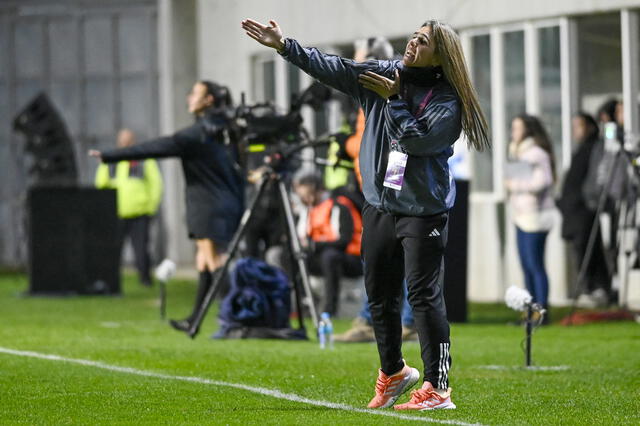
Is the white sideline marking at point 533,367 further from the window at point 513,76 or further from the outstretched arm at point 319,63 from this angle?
the window at point 513,76

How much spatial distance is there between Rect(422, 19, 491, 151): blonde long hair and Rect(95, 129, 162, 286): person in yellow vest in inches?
522

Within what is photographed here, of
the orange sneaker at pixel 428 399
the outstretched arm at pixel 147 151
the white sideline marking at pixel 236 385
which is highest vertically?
the outstretched arm at pixel 147 151

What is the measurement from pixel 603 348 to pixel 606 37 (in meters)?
5.58

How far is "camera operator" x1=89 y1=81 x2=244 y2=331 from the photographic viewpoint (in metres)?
12.7

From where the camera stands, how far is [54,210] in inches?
742

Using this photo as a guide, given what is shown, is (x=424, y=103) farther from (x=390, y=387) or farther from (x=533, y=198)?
(x=533, y=198)

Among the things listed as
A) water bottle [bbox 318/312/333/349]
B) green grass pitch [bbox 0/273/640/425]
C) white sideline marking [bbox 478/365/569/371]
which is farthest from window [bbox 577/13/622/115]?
white sideline marking [bbox 478/365/569/371]

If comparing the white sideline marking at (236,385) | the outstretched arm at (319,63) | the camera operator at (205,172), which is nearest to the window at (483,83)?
the camera operator at (205,172)

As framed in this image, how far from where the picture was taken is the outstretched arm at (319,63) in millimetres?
7660

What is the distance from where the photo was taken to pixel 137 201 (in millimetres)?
20828

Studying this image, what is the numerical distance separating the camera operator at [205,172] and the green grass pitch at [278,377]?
78 cm

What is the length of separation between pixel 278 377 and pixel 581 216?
7.34 m

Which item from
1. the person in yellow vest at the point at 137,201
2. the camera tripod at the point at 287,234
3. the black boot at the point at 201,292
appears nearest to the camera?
A: the camera tripod at the point at 287,234

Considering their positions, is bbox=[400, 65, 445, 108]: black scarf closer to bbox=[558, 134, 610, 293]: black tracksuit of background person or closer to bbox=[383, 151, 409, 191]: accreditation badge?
bbox=[383, 151, 409, 191]: accreditation badge
